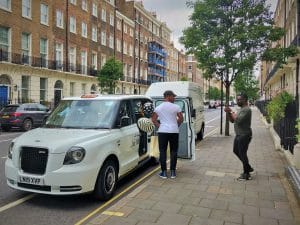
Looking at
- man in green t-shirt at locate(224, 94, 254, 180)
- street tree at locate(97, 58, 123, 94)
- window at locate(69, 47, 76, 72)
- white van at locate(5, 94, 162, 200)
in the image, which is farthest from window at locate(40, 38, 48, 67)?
man in green t-shirt at locate(224, 94, 254, 180)

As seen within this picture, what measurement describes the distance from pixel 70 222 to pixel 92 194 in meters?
0.90

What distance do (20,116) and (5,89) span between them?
952 centimetres

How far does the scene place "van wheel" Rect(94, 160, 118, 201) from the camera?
5.57 m

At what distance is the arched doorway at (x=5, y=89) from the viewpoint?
27.3 m

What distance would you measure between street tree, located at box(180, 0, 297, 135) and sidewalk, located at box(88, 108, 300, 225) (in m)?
8.33

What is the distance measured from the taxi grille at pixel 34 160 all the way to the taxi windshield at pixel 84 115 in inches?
42.9

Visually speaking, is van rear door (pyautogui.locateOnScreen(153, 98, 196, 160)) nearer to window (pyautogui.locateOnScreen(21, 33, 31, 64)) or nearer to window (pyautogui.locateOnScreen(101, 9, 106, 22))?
window (pyautogui.locateOnScreen(21, 33, 31, 64))

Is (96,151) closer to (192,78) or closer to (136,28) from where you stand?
(136,28)

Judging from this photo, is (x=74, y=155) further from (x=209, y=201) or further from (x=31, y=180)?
(x=209, y=201)

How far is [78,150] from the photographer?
5207 mm

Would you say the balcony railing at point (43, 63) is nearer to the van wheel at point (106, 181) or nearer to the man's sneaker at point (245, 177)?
the van wheel at point (106, 181)

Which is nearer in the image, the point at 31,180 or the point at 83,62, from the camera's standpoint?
the point at 31,180

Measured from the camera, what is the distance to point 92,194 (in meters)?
5.62

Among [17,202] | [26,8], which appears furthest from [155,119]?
[26,8]
